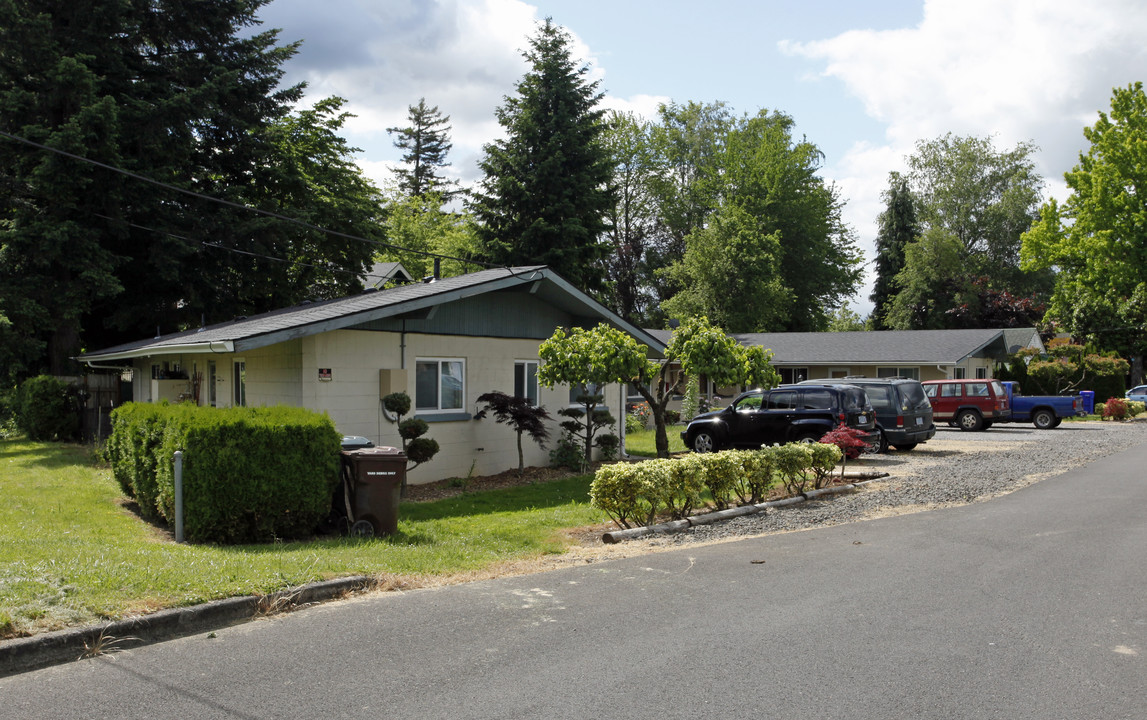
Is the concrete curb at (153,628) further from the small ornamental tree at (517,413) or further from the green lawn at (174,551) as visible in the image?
the small ornamental tree at (517,413)

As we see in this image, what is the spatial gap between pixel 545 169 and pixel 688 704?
1223 inches

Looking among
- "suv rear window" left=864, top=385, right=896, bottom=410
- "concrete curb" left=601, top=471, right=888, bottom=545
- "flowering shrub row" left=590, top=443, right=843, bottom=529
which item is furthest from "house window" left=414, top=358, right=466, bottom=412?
"suv rear window" left=864, top=385, right=896, bottom=410

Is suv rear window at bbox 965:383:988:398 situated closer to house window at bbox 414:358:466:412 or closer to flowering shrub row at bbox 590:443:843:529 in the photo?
flowering shrub row at bbox 590:443:843:529

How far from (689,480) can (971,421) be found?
73.5 feet

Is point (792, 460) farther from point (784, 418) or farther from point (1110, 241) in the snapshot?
point (1110, 241)

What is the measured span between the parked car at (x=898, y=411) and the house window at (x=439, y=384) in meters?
10.2

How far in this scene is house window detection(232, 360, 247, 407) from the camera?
50.8 ft

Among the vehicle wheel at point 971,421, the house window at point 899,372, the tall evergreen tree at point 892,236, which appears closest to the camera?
→ the vehicle wheel at point 971,421

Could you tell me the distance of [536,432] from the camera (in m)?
16.3

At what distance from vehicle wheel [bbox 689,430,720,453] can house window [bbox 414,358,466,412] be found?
686 cm

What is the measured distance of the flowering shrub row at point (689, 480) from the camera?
10.8m

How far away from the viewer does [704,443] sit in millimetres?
20703

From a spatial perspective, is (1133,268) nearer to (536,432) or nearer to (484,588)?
(536,432)

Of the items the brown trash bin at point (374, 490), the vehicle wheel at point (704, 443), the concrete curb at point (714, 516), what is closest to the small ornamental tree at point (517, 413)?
the concrete curb at point (714, 516)
